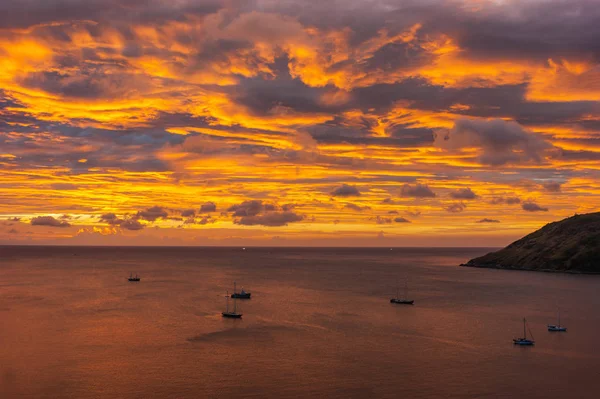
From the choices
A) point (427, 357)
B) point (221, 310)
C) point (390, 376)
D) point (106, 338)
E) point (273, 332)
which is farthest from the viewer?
point (221, 310)

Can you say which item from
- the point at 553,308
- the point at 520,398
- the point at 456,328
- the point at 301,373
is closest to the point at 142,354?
the point at 301,373

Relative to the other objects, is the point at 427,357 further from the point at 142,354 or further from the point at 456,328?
the point at 142,354

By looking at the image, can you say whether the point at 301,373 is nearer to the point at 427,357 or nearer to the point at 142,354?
the point at 427,357

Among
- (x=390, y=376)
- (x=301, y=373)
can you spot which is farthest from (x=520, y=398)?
(x=301, y=373)

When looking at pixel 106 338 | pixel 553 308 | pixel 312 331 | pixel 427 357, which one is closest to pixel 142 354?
pixel 106 338

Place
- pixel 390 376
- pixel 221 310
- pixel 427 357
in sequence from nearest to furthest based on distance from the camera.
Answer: pixel 390 376 < pixel 427 357 < pixel 221 310

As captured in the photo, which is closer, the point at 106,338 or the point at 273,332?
the point at 106,338

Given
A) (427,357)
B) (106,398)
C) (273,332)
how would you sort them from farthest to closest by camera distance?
(273,332), (427,357), (106,398)

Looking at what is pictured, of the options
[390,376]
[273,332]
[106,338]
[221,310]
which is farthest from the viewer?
[221,310]

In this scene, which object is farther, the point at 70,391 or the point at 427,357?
the point at 427,357
